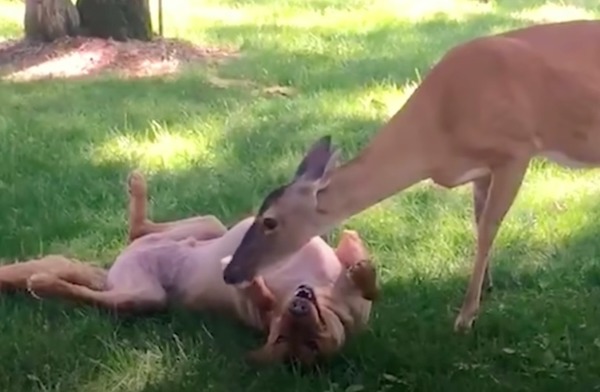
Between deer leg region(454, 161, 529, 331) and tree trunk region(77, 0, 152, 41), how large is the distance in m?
5.18

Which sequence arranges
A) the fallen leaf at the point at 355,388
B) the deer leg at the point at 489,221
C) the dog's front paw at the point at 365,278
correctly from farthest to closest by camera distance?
the deer leg at the point at 489,221 → the dog's front paw at the point at 365,278 → the fallen leaf at the point at 355,388

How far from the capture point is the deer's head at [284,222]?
417 cm

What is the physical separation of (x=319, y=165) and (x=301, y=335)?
0.55m

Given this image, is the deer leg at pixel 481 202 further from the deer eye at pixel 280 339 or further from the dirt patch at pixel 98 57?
the dirt patch at pixel 98 57

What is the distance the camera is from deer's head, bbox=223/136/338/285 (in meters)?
4.17

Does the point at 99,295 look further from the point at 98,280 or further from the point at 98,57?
the point at 98,57

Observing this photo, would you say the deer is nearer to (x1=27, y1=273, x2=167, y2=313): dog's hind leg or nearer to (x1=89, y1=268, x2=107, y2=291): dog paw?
(x1=27, y1=273, x2=167, y2=313): dog's hind leg

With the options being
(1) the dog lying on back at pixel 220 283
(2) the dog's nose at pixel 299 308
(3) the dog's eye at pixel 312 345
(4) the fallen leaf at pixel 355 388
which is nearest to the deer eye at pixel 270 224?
(1) the dog lying on back at pixel 220 283

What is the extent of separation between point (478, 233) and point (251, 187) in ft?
5.31

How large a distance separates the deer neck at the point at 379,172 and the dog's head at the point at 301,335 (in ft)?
1.05

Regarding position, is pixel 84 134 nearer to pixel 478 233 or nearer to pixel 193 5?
pixel 478 233

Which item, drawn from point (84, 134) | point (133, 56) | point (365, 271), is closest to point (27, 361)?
point (365, 271)

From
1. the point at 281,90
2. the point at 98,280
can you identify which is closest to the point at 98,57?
the point at 281,90

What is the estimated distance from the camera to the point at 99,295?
179 inches
